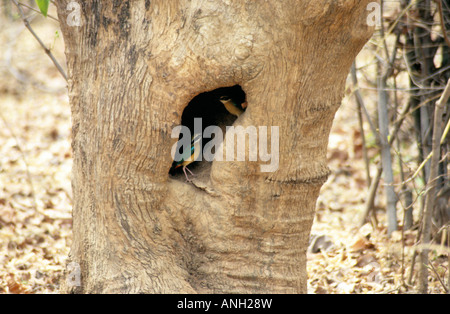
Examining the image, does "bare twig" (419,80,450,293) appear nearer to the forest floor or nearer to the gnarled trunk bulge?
the forest floor

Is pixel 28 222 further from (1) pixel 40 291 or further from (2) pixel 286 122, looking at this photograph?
(2) pixel 286 122

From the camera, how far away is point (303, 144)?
118 inches

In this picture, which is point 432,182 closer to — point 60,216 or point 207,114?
point 207,114

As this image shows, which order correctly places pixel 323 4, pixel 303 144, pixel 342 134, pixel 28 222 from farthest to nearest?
pixel 342 134
pixel 28 222
pixel 303 144
pixel 323 4

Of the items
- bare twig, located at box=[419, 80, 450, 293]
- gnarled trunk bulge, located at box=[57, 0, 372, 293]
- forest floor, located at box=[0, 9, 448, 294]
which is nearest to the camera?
gnarled trunk bulge, located at box=[57, 0, 372, 293]

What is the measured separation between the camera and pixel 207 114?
3.58 m

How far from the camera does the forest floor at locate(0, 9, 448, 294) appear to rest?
441 centimetres

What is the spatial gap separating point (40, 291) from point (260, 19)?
2858 mm

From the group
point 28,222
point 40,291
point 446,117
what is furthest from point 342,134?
point 40,291

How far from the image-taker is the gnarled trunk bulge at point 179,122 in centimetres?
270

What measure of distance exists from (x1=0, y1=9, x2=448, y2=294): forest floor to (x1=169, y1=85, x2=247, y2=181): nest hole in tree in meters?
1.10

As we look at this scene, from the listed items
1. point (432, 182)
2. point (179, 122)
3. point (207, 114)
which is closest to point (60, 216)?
point (207, 114)

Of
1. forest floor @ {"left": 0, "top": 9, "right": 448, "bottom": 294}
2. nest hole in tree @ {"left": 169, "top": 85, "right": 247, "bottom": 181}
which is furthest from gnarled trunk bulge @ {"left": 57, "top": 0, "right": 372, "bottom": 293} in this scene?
forest floor @ {"left": 0, "top": 9, "right": 448, "bottom": 294}

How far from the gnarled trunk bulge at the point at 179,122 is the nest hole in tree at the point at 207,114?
0.19m
